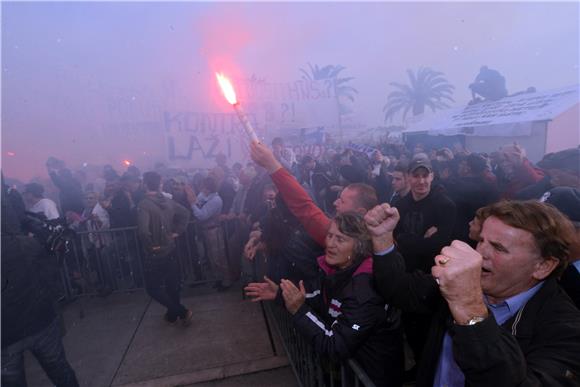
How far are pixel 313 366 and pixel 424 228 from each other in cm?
167

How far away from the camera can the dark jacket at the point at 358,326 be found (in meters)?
1.79

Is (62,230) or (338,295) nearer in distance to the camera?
(338,295)

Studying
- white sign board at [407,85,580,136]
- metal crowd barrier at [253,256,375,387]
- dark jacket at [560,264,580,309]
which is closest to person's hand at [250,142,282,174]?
metal crowd barrier at [253,256,375,387]

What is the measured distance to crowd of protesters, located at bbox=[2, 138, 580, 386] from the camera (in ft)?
3.44

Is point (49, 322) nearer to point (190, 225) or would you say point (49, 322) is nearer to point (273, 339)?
point (273, 339)

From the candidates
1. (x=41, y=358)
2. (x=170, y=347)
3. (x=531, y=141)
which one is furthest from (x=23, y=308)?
(x=531, y=141)

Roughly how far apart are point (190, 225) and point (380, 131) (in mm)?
12655

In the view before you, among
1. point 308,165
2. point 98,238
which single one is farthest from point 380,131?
point 98,238

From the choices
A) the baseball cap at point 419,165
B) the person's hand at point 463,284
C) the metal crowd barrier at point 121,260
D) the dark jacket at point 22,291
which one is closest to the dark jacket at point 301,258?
the baseball cap at point 419,165

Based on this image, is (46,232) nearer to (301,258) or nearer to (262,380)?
(301,258)

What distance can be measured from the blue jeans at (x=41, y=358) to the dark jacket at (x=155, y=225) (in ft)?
5.05

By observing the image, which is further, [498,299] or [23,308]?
[23,308]

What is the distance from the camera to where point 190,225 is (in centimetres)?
559

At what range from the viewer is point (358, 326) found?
1786 mm
